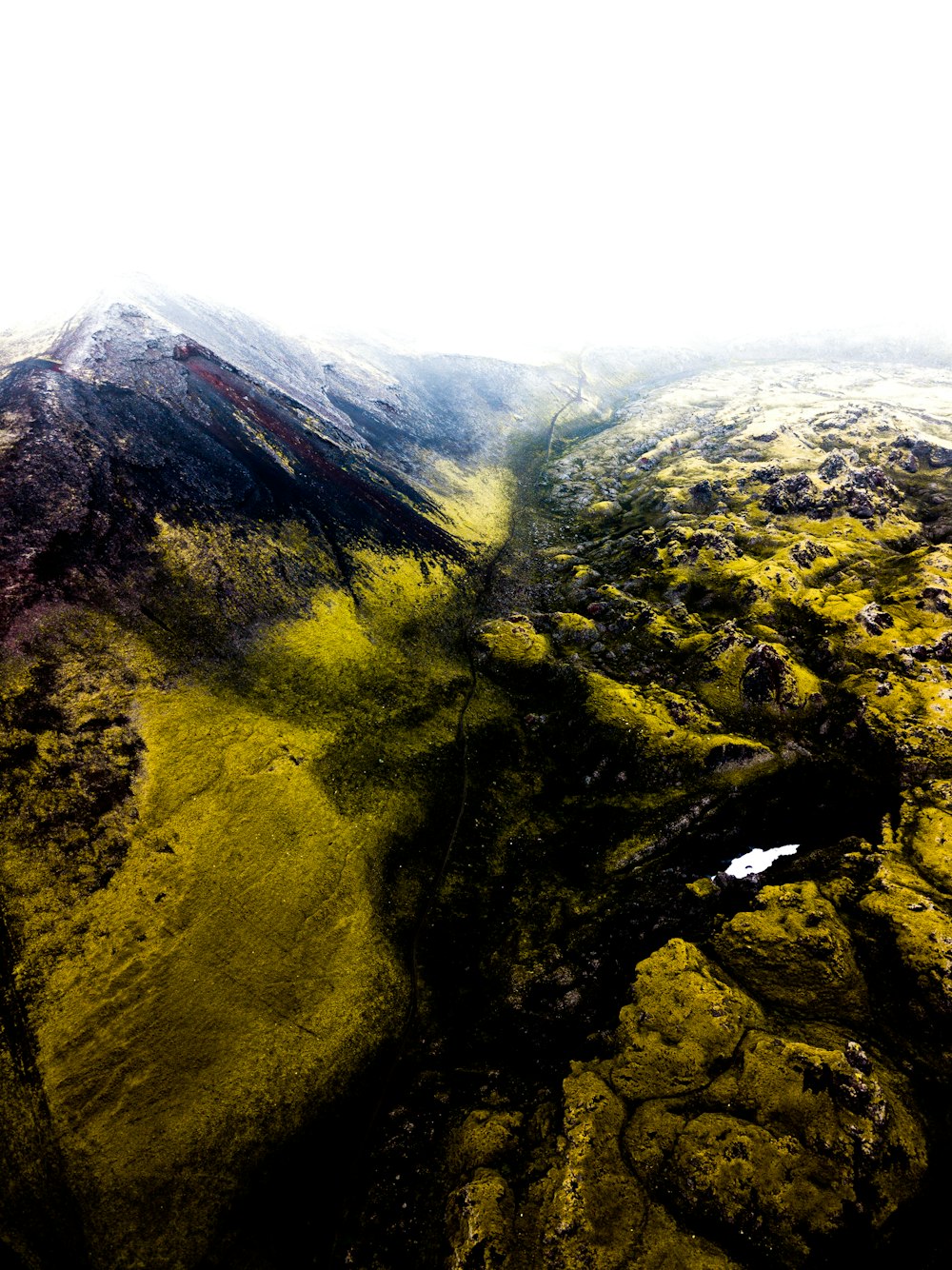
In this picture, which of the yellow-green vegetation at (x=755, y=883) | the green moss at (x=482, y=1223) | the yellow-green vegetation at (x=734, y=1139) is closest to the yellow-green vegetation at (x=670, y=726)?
the yellow-green vegetation at (x=755, y=883)

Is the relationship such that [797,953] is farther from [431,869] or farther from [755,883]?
[431,869]

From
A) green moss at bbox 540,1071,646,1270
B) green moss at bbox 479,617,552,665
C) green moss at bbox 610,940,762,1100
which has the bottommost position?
green moss at bbox 540,1071,646,1270

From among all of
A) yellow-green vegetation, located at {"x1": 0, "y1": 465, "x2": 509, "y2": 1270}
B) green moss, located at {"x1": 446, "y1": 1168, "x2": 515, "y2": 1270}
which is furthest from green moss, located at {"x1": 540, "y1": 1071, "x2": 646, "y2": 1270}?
yellow-green vegetation, located at {"x1": 0, "y1": 465, "x2": 509, "y2": 1270}

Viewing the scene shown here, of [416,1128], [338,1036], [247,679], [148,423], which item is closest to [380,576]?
[247,679]

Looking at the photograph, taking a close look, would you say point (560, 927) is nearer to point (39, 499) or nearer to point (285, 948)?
point (285, 948)

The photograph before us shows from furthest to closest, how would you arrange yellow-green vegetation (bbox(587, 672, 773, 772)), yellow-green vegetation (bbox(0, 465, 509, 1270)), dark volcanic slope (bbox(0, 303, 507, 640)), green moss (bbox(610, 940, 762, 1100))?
dark volcanic slope (bbox(0, 303, 507, 640))
yellow-green vegetation (bbox(587, 672, 773, 772))
yellow-green vegetation (bbox(0, 465, 509, 1270))
green moss (bbox(610, 940, 762, 1100))

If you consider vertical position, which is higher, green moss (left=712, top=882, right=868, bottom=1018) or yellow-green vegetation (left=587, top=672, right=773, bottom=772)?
yellow-green vegetation (left=587, top=672, right=773, bottom=772)

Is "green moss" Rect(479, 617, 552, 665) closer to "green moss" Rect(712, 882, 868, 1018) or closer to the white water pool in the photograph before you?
the white water pool
